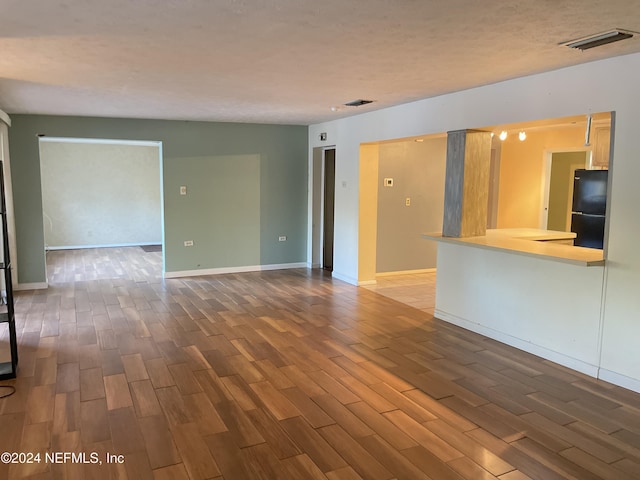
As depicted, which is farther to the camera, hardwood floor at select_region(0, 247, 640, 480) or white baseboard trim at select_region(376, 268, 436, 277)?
white baseboard trim at select_region(376, 268, 436, 277)

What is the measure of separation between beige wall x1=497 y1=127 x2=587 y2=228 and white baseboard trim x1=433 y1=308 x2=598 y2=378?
387cm

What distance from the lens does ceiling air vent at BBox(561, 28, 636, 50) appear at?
2824mm

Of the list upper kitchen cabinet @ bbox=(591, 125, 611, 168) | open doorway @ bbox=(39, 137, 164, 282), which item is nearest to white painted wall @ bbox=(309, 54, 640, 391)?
upper kitchen cabinet @ bbox=(591, 125, 611, 168)

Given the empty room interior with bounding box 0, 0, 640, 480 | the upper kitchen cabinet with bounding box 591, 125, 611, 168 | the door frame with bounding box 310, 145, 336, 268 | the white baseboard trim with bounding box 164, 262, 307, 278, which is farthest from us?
the door frame with bounding box 310, 145, 336, 268

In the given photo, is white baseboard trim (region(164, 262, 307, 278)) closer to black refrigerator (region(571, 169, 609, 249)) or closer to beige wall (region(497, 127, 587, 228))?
beige wall (region(497, 127, 587, 228))

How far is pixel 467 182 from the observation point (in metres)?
4.89

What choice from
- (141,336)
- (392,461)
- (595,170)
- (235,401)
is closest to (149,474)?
(235,401)

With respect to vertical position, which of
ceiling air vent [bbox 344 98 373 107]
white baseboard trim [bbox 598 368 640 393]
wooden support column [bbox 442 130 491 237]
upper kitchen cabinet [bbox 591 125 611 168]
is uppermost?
ceiling air vent [bbox 344 98 373 107]

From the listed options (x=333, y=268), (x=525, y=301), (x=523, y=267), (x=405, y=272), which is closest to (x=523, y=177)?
(x=405, y=272)

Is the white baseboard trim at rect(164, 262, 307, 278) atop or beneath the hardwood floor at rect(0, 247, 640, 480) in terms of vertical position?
atop

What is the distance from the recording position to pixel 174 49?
3.26 meters

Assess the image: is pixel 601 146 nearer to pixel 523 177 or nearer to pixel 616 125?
pixel 523 177

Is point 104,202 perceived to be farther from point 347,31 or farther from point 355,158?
point 347,31

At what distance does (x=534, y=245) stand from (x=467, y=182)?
0.92m
